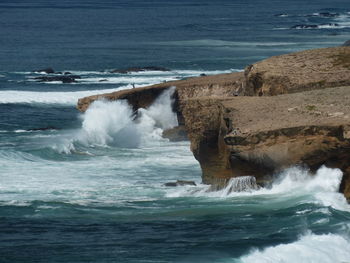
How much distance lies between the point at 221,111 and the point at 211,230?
11.8 feet

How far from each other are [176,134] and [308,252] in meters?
15.6

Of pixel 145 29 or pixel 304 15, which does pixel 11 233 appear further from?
pixel 304 15

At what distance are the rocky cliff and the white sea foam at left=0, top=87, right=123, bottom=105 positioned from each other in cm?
1899

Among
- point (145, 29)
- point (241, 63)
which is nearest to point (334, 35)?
point (145, 29)

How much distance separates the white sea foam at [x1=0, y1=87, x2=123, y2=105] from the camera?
143ft

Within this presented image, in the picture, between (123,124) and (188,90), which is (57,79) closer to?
(123,124)

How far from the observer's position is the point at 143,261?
1695cm

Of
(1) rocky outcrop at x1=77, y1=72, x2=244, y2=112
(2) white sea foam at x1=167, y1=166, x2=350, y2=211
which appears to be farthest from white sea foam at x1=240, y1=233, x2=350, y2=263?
(1) rocky outcrop at x1=77, y1=72, x2=244, y2=112

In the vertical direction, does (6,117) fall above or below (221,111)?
below

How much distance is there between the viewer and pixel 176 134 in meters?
32.3

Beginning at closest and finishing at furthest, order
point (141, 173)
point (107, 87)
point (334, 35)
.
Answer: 1. point (141, 173)
2. point (107, 87)
3. point (334, 35)

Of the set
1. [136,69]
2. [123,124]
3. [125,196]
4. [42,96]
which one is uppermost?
[125,196]

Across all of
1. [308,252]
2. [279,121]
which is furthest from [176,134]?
[308,252]

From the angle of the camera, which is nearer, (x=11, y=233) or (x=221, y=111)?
(x=11, y=233)
